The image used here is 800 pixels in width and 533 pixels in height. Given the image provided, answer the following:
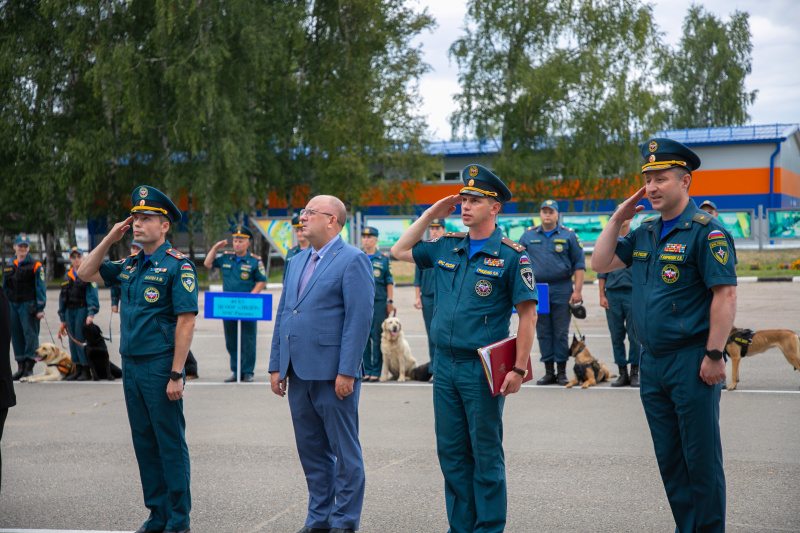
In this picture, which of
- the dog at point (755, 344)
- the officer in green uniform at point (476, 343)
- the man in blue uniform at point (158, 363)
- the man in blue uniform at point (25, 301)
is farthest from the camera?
the man in blue uniform at point (25, 301)

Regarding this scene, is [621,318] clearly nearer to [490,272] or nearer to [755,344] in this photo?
[755,344]

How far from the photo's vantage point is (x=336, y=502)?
173 inches

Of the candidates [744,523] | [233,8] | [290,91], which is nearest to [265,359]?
[744,523]

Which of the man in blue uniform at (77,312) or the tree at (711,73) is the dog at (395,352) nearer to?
the man in blue uniform at (77,312)

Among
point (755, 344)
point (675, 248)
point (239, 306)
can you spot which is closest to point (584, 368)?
point (755, 344)

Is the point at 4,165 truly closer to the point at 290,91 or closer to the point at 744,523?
the point at 290,91

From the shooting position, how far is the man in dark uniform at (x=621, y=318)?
8.91 m

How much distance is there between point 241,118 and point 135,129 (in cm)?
379

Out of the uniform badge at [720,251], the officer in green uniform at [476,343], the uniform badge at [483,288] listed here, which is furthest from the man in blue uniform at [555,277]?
the uniform badge at [720,251]

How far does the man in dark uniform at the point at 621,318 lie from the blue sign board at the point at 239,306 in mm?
4416

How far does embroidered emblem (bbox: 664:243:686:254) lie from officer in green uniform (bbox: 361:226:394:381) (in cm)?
652

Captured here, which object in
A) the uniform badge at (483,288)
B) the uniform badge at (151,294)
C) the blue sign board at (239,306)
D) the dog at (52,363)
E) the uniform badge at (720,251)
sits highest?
the uniform badge at (720,251)

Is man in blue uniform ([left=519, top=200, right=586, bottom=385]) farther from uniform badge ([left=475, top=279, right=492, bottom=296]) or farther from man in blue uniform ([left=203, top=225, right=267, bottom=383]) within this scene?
uniform badge ([left=475, top=279, right=492, bottom=296])

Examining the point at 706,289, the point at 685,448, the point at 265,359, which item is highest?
the point at 706,289
